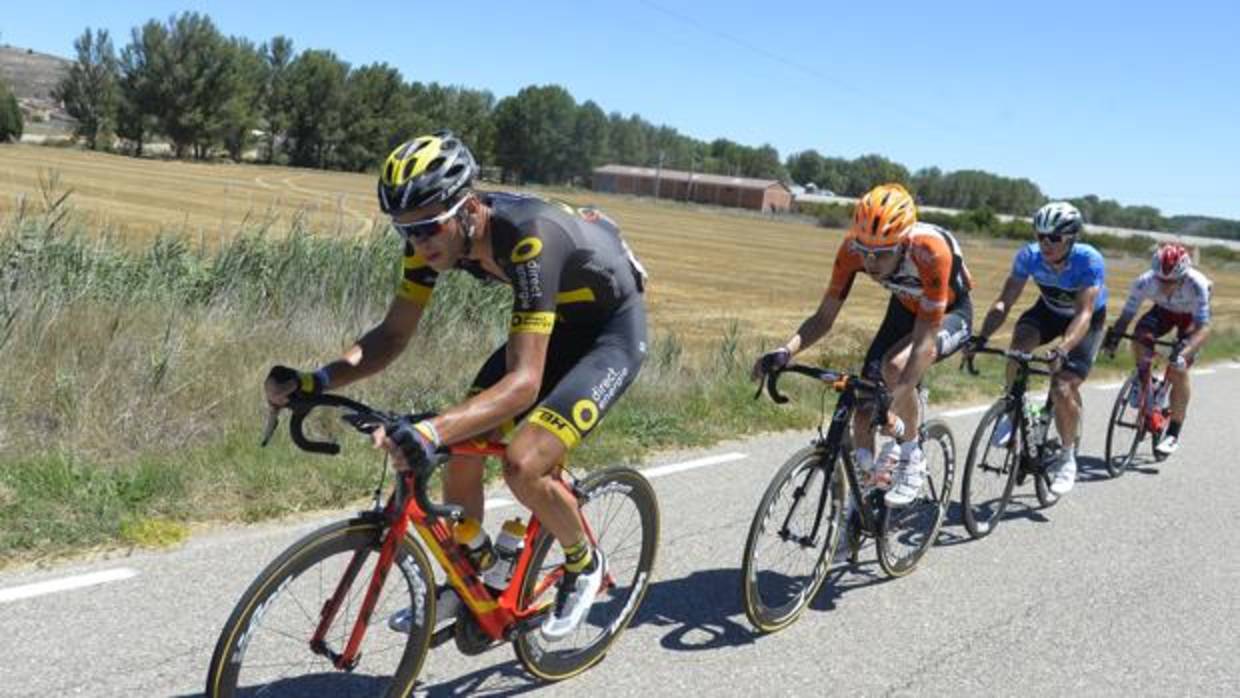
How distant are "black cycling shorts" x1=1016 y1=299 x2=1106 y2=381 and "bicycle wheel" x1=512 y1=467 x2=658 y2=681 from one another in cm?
442

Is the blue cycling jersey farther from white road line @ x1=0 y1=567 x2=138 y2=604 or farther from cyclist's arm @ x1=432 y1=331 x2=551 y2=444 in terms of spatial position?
white road line @ x1=0 y1=567 x2=138 y2=604

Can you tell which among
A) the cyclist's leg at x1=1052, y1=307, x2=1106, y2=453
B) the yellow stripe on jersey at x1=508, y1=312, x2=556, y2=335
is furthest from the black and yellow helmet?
the cyclist's leg at x1=1052, y1=307, x2=1106, y2=453

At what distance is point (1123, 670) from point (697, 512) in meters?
2.56

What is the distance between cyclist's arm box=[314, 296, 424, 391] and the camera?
361 centimetres

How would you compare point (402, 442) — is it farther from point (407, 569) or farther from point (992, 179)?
point (992, 179)

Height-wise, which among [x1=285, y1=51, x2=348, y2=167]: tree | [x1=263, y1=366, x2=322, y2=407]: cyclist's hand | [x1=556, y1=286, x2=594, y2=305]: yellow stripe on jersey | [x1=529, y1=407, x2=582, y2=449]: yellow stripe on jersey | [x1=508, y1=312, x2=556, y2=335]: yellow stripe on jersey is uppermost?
[x1=285, y1=51, x2=348, y2=167]: tree

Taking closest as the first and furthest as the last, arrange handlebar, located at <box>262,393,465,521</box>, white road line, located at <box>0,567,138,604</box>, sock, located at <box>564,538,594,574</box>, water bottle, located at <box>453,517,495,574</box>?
handlebar, located at <box>262,393,465,521</box> → water bottle, located at <box>453,517,495,574</box> → sock, located at <box>564,538,594,574</box> → white road line, located at <box>0,567,138,604</box>

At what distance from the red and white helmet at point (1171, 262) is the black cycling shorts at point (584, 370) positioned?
650 cm

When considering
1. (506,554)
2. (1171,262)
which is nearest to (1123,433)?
A: (1171,262)

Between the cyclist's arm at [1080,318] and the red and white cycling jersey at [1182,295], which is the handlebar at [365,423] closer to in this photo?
the cyclist's arm at [1080,318]

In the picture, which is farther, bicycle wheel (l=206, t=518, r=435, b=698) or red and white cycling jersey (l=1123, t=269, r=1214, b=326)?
red and white cycling jersey (l=1123, t=269, r=1214, b=326)

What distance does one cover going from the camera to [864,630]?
15.9ft

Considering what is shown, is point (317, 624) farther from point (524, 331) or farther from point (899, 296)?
point (899, 296)

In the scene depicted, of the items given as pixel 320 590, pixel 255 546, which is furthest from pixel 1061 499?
pixel 320 590
